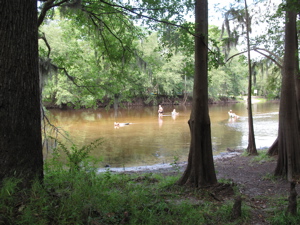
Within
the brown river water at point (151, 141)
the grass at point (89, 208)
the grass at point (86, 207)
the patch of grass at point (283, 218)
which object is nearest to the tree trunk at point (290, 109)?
the grass at point (89, 208)

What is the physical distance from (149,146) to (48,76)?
851 cm

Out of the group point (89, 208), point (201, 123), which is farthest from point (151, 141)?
point (89, 208)

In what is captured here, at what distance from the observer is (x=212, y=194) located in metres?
4.87

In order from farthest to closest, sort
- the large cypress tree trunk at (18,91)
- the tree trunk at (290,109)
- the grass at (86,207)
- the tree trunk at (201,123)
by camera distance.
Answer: the tree trunk at (290,109), the tree trunk at (201,123), the large cypress tree trunk at (18,91), the grass at (86,207)

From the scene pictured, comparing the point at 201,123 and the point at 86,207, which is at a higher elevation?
the point at 201,123

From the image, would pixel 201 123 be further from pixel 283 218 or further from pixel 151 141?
pixel 151 141

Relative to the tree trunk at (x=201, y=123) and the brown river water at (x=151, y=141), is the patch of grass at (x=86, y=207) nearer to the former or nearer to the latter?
the tree trunk at (x=201, y=123)

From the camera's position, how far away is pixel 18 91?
9.04 feet

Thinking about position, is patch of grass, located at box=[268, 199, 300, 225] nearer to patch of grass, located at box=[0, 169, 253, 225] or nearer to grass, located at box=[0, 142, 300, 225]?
grass, located at box=[0, 142, 300, 225]

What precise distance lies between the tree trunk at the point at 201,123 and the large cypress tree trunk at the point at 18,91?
3.44 meters

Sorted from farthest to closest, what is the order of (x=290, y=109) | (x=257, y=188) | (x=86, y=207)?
1. (x=290, y=109)
2. (x=257, y=188)
3. (x=86, y=207)

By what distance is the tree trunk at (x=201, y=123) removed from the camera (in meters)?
5.41

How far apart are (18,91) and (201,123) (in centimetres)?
376

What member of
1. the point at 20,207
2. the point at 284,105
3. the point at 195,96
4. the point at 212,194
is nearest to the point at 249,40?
the point at 284,105
